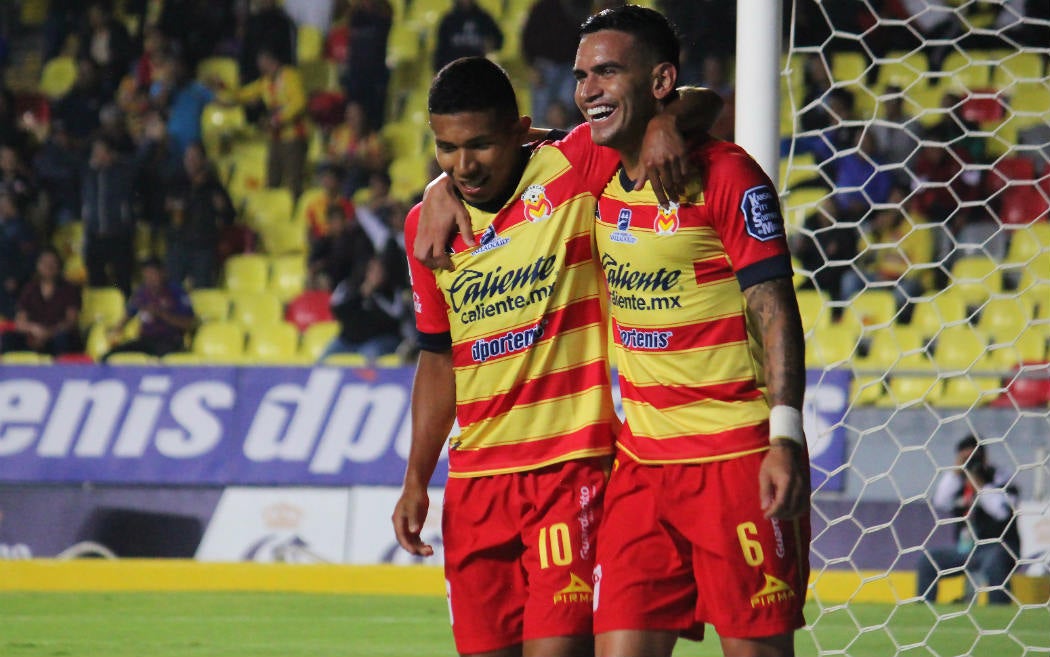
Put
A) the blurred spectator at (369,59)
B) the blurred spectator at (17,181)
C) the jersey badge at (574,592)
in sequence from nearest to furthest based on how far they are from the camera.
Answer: the jersey badge at (574,592), the blurred spectator at (17,181), the blurred spectator at (369,59)

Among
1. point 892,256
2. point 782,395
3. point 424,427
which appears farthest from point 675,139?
point 892,256

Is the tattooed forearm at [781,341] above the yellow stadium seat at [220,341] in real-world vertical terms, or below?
above

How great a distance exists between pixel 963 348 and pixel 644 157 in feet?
21.3

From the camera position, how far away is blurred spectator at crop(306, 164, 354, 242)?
11344 millimetres

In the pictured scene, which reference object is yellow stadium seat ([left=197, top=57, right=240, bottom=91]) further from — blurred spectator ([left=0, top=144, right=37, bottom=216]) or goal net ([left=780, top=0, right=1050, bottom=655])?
goal net ([left=780, top=0, right=1050, bottom=655])

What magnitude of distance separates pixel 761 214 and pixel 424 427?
1.16 meters

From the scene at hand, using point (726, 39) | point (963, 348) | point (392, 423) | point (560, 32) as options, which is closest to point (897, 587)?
point (963, 348)

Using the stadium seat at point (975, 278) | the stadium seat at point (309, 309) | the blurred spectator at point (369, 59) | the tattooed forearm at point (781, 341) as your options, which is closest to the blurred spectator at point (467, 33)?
the blurred spectator at point (369, 59)

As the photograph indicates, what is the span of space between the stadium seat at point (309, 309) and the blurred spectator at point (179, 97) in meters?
2.05

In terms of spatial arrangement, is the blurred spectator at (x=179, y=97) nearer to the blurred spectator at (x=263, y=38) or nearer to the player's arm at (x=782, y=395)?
the blurred spectator at (x=263, y=38)

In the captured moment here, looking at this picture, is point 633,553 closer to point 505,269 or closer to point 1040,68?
point 505,269

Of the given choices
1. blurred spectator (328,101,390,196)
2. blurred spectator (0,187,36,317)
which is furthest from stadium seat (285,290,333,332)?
blurred spectator (0,187,36,317)

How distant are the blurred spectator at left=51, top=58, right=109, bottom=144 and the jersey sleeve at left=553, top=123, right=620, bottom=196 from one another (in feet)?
29.3

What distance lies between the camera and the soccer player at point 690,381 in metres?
3.31
